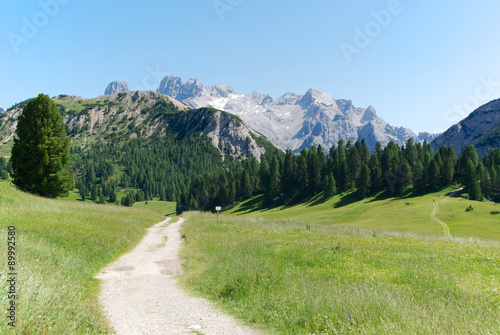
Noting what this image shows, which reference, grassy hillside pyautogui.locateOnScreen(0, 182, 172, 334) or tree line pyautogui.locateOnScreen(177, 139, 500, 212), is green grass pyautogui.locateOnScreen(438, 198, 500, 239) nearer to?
tree line pyautogui.locateOnScreen(177, 139, 500, 212)

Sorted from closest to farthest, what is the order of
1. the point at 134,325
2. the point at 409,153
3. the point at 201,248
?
the point at 134,325, the point at 201,248, the point at 409,153

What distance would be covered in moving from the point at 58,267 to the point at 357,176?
365 ft

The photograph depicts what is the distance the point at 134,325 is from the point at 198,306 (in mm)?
2403

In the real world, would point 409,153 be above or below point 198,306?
above

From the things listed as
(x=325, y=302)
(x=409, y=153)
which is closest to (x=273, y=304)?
(x=325, y=302)

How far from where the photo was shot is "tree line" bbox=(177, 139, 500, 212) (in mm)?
92125

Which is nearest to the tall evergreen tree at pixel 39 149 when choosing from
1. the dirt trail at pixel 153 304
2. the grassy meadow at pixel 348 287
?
the dirt trail at pixel 153 304

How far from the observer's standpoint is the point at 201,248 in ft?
64.0

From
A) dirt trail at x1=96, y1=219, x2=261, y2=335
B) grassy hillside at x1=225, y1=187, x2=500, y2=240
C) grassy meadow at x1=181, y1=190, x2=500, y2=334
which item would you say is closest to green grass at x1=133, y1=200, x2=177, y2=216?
grassy hillside at x1=225, y1=187, x2=500, y2=240

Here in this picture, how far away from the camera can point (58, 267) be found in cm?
1045

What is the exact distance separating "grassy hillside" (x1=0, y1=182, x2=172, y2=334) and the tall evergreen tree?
10240mm

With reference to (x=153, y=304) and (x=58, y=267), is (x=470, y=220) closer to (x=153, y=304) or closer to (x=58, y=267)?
(x=153, y=304)

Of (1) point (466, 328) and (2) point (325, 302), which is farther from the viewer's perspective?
(2) point (325, 302)

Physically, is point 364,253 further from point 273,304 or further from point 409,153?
point 409,153
